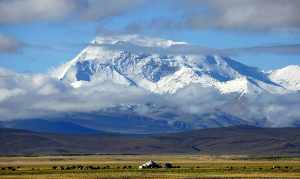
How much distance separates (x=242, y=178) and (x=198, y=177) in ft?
19.9

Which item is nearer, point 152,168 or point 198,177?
point 198,177

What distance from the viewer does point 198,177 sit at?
114 metres

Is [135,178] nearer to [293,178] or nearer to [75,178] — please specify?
→ [75,178]

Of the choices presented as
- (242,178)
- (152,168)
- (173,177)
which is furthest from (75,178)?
A: (152,168)

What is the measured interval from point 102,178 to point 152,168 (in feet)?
108

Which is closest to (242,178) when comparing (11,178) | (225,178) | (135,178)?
A: (225,178)

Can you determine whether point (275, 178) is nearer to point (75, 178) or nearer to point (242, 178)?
point (242, 178)

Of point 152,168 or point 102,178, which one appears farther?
point 152,168

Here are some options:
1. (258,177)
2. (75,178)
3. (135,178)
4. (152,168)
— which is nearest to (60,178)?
(75,178)

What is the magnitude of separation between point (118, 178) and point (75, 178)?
5.17m

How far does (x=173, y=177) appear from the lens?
372 feet

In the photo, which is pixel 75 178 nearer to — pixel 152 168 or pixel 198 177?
pixel 198 177

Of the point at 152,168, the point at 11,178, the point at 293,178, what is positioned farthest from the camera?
the point at 152,168

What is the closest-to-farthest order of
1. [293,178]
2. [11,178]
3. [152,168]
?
[293,178] → [11,178] → [152,168]
